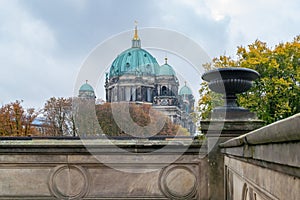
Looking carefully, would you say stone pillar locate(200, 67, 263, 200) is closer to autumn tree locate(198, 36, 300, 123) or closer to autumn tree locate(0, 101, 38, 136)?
autumn tree locate(198, 36, 300, 123)

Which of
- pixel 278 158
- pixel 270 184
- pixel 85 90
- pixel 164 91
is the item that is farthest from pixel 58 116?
pixel 278 158

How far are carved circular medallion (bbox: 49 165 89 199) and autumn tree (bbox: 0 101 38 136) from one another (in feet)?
87.0

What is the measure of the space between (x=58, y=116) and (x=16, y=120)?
3.71 meters

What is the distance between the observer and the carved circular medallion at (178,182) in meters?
5.14

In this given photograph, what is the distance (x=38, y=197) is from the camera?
16.8 feet

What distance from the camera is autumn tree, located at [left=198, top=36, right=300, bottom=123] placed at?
18.8m

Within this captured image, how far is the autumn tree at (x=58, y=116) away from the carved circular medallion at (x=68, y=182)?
25.0m

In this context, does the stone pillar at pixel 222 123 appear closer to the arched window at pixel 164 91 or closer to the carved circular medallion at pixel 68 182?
the carved circular medallion at pixel 68 182

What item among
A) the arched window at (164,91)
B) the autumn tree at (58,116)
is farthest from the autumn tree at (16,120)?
the arched window at (164,91)

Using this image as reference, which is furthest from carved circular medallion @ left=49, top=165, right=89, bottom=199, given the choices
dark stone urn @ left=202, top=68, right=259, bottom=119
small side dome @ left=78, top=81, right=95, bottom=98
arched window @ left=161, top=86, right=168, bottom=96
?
arched window @ left=161, top=86, right=168, bottom=96

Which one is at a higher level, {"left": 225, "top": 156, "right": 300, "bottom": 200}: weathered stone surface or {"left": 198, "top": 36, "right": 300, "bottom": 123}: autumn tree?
{"left": 198, "top": 36, "right": 300, "bottom": 123}: autumn tree

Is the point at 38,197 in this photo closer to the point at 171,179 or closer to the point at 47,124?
the point at 171,179

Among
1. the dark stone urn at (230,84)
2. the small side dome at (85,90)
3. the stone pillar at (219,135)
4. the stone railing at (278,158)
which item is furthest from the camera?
the small side dome at (85,90)

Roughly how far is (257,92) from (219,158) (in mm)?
15321
